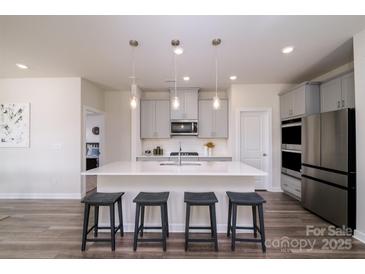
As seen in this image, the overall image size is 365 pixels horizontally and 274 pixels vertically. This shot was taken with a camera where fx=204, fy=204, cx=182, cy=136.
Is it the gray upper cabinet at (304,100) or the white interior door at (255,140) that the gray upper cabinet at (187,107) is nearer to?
the white interior door at (255,140)

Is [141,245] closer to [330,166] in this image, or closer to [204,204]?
[204,204]

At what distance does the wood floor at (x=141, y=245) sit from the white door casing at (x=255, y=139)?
1.45m

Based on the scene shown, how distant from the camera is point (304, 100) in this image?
3789 mm

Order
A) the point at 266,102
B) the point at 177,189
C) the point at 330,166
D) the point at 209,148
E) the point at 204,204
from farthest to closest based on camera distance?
the point at 209,148
the point at 266,102
the point at 330,166
the point at 177,189
the point at 204,204

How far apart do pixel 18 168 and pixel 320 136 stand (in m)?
5.64

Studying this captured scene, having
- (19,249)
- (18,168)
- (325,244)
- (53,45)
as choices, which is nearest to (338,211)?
(325,244)

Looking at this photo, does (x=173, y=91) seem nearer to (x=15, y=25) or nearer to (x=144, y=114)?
(x=144, y=114)

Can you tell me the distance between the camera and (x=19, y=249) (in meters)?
2.31

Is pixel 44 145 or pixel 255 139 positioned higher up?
pixel 255 139

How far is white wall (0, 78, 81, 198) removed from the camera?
421cm

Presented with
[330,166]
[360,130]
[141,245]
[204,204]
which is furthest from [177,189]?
[360,130]

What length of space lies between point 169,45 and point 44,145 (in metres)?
3.37

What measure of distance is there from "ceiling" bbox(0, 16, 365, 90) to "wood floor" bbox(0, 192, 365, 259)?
2497 mm

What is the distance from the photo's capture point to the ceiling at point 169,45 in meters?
2.21
